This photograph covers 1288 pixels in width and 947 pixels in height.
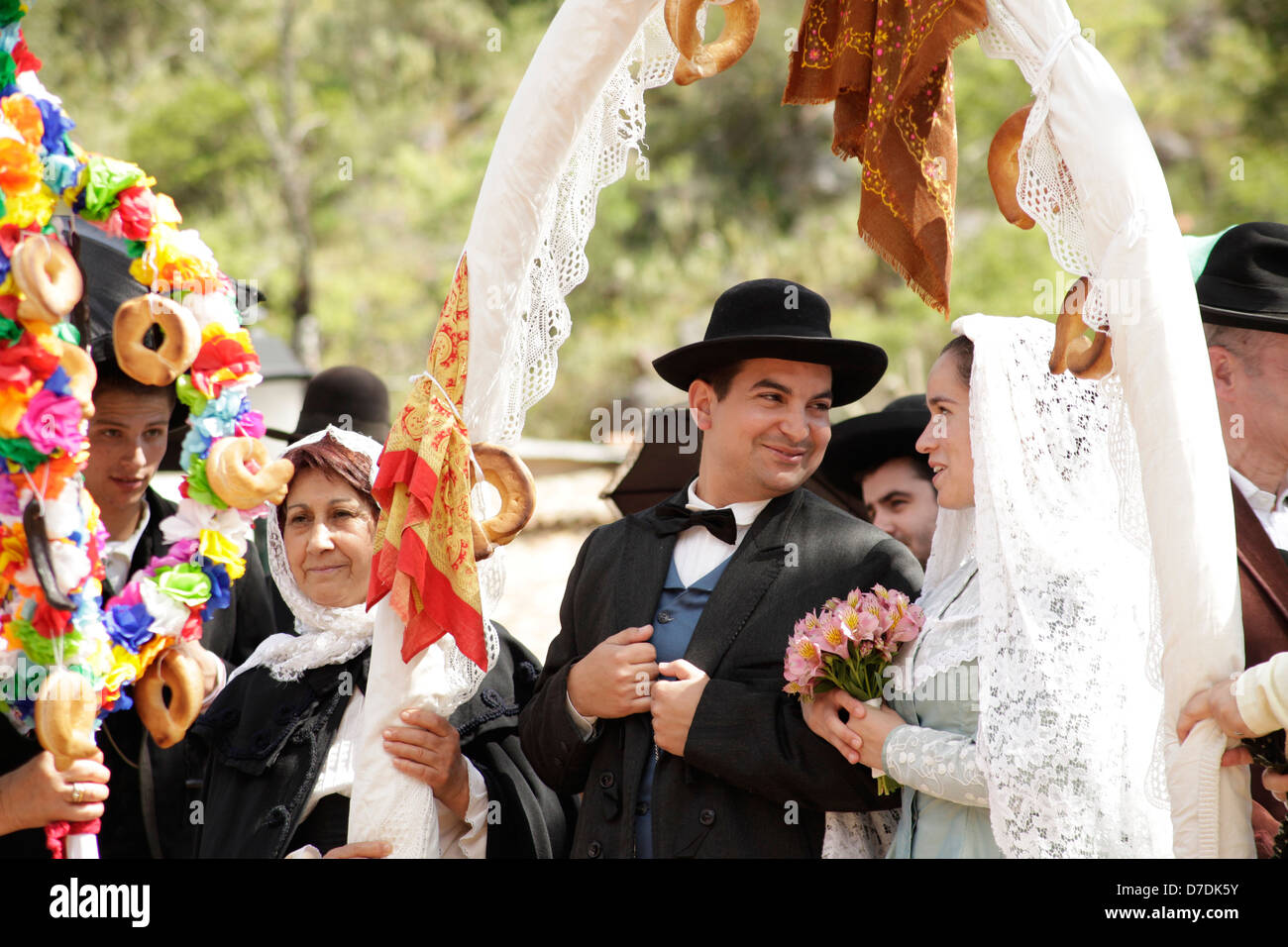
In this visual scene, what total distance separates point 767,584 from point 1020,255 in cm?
1310

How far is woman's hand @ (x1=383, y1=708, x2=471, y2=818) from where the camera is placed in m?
2.90

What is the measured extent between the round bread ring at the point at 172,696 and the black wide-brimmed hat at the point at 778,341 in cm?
128

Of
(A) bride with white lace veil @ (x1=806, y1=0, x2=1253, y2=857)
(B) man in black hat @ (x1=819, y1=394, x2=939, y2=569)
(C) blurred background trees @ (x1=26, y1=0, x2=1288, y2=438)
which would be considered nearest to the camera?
(A) bride with white lace veil @ (x1=806, y1=0, x2=1253, y2=857)

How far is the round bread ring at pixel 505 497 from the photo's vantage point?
2959 millimetres

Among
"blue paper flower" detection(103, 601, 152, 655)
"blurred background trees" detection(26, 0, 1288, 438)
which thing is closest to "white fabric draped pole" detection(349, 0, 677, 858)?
"blue paper flower" detection(103, 601, 152, 655)

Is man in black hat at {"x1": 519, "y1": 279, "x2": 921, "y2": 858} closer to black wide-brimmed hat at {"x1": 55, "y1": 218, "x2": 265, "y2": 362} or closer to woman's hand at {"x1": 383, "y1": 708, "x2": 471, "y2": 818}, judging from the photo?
woman's hand at {"x1": 383, "y1": 708, "x2": 471, "y2": 818}

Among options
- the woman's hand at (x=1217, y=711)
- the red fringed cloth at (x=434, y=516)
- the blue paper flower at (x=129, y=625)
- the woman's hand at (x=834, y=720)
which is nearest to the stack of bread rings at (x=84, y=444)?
the blue paper flower at (x=129, y=625)

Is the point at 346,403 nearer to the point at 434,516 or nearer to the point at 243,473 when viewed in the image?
the point at 434,516

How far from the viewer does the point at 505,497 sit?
3.00 m

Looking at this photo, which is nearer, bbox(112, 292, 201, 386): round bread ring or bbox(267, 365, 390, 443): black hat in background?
bbox(112, 292, 201, 386): round bread ring

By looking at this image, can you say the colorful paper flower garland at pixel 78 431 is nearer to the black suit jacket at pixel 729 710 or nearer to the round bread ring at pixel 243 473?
the round bread ring at pixel 243 473

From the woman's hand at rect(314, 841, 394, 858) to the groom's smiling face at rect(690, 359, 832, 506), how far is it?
109cm
